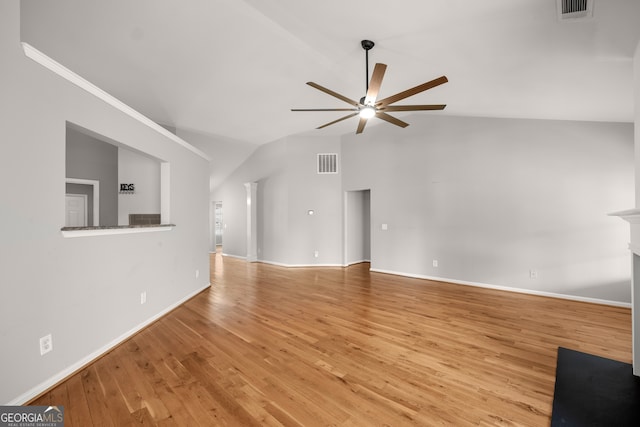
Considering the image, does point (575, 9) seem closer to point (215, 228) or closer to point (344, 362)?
point (344, 362)

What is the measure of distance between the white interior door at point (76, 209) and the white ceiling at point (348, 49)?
7.88 ft

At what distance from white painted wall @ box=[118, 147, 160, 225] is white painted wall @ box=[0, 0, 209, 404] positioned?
178 centimetres

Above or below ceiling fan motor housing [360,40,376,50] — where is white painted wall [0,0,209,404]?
below

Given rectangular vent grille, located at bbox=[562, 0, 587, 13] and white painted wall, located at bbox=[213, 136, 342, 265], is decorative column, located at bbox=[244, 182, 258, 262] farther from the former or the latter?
rectangular vent grille, located at bbox=[562, 0, 587, 13]

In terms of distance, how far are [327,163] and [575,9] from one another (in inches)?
208

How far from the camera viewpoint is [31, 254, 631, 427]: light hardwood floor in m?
1.72

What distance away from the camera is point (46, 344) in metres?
1.96

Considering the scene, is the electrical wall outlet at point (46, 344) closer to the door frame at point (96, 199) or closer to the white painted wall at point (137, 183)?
the white painted wall at point (137, 183)

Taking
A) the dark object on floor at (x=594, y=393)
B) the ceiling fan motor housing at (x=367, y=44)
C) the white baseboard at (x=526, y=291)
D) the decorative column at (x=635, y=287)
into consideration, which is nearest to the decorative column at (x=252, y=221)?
the white baseboard at (x=526, y=291)

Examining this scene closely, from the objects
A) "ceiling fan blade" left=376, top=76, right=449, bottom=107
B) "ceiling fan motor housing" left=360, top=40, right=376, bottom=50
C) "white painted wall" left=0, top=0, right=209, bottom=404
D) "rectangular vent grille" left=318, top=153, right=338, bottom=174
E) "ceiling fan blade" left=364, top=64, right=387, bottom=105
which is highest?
"ceiling fan motor housing" left=360, top=40, right=376, bottom=50

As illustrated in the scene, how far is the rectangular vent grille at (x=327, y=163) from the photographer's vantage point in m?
6.80

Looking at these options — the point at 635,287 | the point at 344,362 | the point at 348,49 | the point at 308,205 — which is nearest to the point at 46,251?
the point at 344,362

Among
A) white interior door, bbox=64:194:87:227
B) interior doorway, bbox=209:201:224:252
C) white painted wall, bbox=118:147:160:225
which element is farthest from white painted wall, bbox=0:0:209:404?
interior doorway, bbox=209:201:224:252

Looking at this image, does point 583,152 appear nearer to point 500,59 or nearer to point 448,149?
point 448,149
